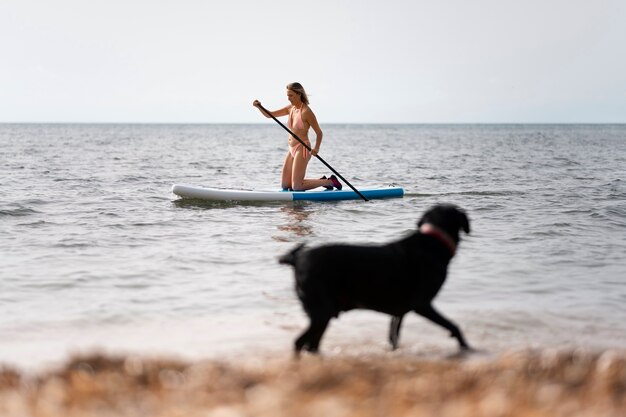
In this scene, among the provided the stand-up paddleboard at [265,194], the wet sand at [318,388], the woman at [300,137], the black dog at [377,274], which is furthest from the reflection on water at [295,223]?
the wet sand at [318,388]

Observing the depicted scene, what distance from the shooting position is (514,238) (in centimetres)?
1085

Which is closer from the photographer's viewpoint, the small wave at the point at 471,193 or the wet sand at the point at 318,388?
the wet sand at the point at 318,388

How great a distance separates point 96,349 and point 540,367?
2.62 metres

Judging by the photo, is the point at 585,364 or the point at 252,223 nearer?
the point at 585,364

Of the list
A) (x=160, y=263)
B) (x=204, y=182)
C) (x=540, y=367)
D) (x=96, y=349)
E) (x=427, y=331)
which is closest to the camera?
(x=540, y=367)

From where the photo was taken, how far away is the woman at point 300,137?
1329 cm

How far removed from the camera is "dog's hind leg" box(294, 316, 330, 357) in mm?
4816

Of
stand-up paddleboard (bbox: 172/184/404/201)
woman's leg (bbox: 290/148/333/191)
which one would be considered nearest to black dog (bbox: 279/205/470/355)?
woman's leg (bbox: 290/148/333/191)

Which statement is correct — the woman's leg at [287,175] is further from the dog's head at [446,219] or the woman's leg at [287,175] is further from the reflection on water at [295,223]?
the dog's head at [446,219]

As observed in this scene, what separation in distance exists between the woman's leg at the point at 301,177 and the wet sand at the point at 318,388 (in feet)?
32.7

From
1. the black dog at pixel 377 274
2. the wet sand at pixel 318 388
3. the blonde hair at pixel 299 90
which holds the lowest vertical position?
the wet sand at pixel 318 388

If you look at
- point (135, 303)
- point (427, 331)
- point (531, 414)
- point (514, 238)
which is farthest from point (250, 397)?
point (514, 238)

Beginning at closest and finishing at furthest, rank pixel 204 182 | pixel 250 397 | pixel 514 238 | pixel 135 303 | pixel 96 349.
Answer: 1. pixel 250 397
2. pixel 96 349
3. pixel 135 303
4. pixel 514 238
5. pixel 204 182

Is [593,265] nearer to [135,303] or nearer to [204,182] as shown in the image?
[135,303]
